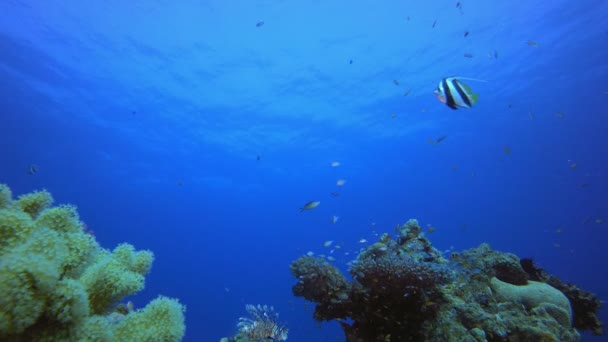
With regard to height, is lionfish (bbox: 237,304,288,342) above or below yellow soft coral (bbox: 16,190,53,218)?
above

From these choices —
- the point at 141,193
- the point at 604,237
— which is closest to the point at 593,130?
the point at 141,193

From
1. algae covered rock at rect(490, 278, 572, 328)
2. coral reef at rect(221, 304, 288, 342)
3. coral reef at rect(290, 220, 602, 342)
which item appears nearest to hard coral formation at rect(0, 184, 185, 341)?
coral reef at rect(290, 220, 602, 342)

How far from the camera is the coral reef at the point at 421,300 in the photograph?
4801 millimetres

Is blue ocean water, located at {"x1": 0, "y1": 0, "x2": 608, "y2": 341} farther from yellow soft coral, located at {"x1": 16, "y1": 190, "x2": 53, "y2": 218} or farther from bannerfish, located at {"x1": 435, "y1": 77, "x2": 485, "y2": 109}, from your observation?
bannerfish, located at {"x1": 435, "y1": 77, "x2": 485, "y2": 109}

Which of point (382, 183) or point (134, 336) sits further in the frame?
point (382, 183)

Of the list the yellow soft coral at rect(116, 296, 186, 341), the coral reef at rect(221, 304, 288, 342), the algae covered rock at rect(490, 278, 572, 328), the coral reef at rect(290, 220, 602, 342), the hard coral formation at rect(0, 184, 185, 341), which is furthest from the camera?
the algae covered rock at rect(490, 278, 572, 328)

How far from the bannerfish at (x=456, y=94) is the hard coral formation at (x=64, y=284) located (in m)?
3.98

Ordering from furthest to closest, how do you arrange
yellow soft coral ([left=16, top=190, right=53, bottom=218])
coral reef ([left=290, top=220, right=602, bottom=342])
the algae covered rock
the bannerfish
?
the algae covered rock → coral reef ([left=290, top=220, right=602, bottom=342]) → the bannerfish → yellow soft coral ([left=16, top=190, right=53, bottom=218])

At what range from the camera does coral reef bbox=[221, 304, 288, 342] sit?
624cm

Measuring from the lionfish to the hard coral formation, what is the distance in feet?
13.9

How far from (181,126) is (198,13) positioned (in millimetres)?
18416

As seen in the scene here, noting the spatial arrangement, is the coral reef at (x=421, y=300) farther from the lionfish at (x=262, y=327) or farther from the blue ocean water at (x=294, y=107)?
the blue ocean water at (x=294, y=107)

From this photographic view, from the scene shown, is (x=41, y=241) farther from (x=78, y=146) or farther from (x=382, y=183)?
(x=382, y=183)

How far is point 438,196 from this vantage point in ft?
237
